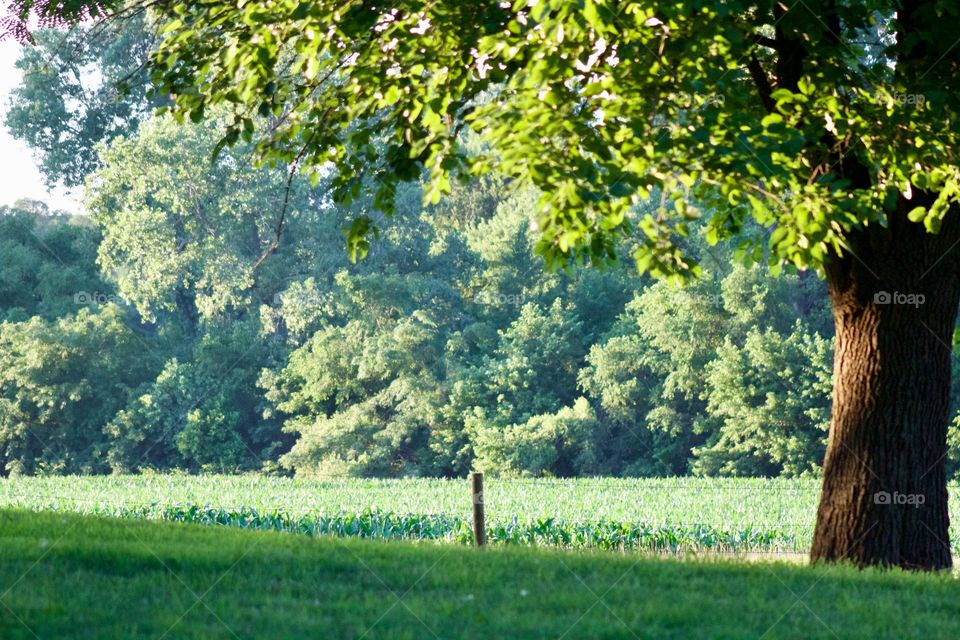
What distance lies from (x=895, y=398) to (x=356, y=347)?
31.5m

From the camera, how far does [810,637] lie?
611 centimetres

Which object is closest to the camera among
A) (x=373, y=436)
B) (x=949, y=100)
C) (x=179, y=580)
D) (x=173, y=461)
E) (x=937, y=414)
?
(x=179, y=580)

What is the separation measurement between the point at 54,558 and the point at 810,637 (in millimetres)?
4847

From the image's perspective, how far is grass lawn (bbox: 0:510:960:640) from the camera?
602cm

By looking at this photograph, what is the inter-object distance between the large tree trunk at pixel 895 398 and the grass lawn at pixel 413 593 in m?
0.94

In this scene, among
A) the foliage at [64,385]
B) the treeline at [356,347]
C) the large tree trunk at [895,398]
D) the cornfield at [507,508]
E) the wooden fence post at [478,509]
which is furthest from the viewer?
the foliage at [64,385]

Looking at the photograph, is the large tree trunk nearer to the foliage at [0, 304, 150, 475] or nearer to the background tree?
the foliage at [0, 304, 150, 475]

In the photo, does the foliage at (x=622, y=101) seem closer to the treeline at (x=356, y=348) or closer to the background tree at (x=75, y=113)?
the treeline at (x=356, y=348)

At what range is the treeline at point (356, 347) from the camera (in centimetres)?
3603

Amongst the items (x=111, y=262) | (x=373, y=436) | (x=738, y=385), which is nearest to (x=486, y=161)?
(x=738, y=385)

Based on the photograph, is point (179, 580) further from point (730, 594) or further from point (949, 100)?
point (949, 100)

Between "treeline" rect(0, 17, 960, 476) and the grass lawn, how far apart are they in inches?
1002

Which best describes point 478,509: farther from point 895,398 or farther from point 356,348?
point 356,348

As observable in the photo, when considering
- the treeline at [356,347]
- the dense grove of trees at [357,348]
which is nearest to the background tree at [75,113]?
the treeline at [356,347]
